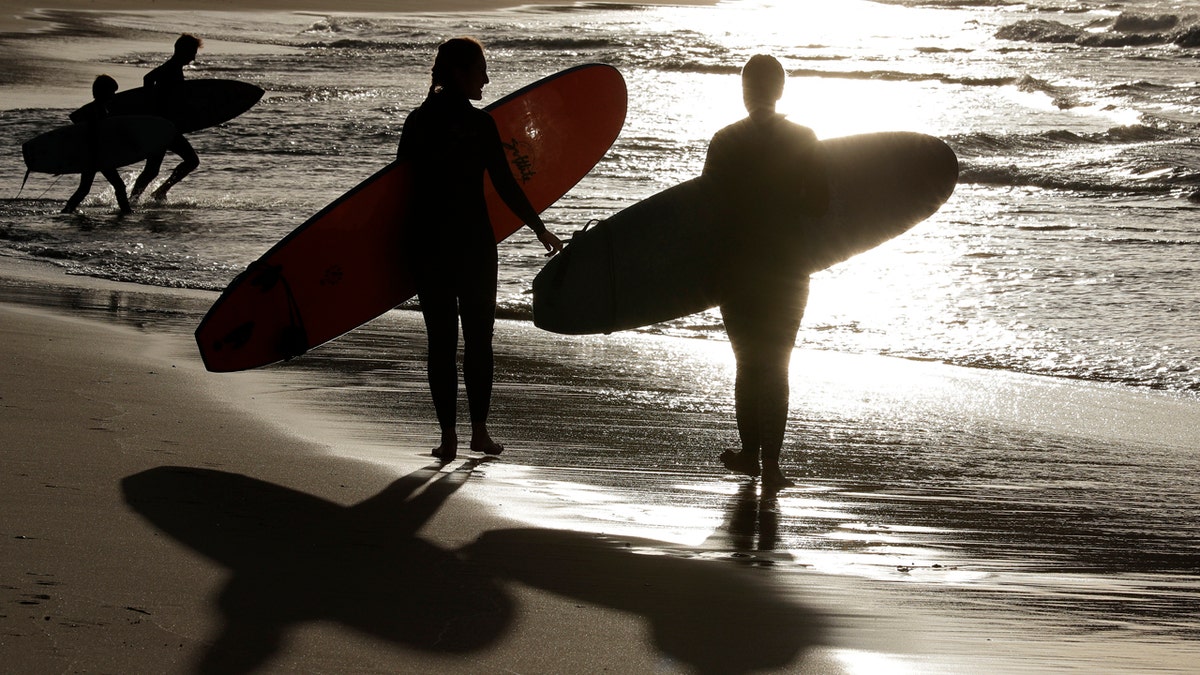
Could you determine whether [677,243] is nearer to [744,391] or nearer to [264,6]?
[744,391]

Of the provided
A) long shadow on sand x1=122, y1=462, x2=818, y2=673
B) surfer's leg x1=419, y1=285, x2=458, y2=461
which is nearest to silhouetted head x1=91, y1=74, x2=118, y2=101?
surfer's leg x1=419, y1=285, x2=458, y2=461

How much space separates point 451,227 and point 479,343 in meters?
0.43

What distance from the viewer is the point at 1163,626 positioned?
132 inches

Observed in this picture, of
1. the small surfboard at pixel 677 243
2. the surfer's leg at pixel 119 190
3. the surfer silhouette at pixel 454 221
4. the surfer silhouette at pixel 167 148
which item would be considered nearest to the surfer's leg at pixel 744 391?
the small surfboard at pixel 677 243

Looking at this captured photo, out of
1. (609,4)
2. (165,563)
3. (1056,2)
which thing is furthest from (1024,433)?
(1056,2)

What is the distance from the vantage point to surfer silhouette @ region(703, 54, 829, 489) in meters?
→ 4.49

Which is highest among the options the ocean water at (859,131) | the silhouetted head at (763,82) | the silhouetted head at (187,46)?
the silhouetted head at (763,82)

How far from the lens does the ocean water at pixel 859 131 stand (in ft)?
25.8

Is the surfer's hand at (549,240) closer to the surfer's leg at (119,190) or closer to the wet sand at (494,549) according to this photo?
the wet sand at (494,549)

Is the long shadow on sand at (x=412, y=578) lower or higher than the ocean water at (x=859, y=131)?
higher

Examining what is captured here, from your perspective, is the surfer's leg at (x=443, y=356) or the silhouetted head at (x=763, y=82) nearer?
the silhouetted head at (x=763, y=82)

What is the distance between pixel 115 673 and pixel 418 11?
4285cm

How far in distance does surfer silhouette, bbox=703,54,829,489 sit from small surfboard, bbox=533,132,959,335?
604mm

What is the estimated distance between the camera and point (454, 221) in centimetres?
467
